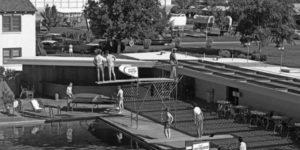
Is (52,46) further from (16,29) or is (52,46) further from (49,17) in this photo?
(49,17)

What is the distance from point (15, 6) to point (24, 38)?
2.66 metres

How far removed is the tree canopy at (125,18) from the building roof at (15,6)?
5.23 meters

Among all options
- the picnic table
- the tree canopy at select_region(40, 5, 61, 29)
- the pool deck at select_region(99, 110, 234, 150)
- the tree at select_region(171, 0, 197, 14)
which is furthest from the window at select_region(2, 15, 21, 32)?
the tree at select_region(171, 0, 197, 14)

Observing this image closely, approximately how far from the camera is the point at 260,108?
37.4 m

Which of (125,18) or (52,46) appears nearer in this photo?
(125,18)

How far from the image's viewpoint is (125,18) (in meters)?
54.0

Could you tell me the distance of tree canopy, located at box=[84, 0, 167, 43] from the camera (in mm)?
53625

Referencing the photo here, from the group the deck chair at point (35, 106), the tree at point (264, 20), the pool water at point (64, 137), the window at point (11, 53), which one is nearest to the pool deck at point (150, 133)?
the pool water at point (64, 137)

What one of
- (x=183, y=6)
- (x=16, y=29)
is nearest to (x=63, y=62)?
(x=16, y=29)

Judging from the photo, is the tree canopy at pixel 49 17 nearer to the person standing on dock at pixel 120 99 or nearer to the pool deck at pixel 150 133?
the person standing on dock at pixel 120 99

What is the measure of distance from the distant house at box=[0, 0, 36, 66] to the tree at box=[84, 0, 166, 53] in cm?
527

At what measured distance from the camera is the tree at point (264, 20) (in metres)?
53.1

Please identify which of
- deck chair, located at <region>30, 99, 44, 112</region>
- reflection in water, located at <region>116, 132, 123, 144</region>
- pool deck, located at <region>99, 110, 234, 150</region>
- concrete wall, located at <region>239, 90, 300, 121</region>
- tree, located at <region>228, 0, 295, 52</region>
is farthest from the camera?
tree, located at <region>228, 0, 295, 52</region>

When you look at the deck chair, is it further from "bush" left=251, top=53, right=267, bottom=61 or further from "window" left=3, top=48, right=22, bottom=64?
"bush" left=251, top=53, right=267, bottom=61
